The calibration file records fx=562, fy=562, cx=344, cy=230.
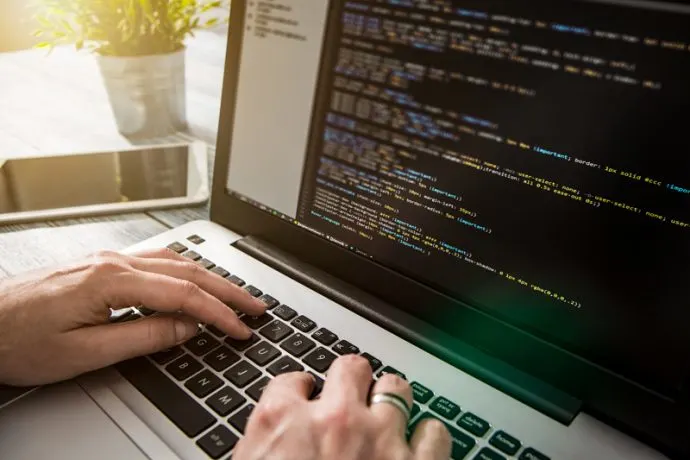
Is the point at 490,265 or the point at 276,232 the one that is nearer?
the point at 490,265

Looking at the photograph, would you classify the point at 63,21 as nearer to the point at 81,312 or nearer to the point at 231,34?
the point at 231,34

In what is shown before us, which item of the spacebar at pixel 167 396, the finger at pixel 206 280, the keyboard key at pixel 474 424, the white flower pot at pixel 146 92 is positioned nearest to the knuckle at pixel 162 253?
the finger at pixel 206 280

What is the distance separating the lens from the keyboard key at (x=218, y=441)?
0.44 metres

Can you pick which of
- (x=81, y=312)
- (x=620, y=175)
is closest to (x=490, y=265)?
(x=620, y=175)

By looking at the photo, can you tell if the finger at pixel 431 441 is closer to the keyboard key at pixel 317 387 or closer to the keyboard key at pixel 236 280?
the keyboard key at pixel 317 387

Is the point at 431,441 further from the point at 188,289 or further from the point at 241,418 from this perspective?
the point at 188,289

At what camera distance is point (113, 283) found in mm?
528

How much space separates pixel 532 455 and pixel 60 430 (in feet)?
1.25

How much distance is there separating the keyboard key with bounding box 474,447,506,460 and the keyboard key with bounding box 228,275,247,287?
1.01 feet

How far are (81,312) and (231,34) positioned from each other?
34 cm

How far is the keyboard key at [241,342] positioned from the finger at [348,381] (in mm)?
104

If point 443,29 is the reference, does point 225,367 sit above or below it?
below

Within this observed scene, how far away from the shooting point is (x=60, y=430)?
46 cm

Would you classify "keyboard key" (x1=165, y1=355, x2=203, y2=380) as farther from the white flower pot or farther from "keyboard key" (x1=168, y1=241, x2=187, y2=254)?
the white flower pot
